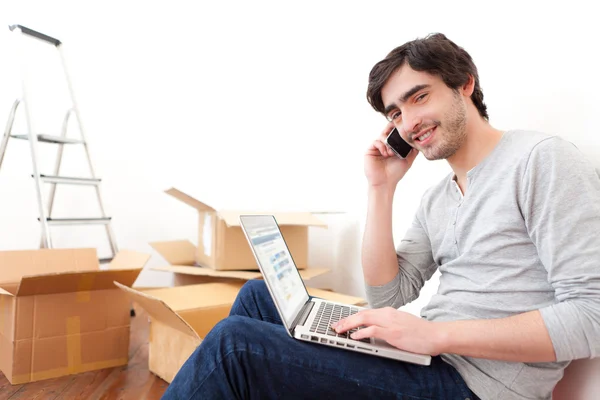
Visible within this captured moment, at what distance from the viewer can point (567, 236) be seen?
688 millimetres

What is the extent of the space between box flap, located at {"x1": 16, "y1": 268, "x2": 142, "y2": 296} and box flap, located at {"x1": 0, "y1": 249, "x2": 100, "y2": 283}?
8cm

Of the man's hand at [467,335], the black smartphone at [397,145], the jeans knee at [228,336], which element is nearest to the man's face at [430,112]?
the black smartphone at [397,145]

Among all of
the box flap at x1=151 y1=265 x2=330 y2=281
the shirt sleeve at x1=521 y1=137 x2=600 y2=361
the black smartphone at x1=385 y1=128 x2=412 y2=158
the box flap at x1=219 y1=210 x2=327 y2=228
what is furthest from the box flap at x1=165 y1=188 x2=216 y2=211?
the shirt sleeve at x1=521 y1=137 x2=600 y2=361

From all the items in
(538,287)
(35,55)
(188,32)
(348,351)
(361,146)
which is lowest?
(348,351)

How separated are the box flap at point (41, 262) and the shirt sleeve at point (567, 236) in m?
1.42

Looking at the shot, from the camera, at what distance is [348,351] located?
29.8 inches

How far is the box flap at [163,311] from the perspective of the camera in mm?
1214

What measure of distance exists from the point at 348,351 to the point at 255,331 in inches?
6.5

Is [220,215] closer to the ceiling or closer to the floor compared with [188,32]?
closer to the floor

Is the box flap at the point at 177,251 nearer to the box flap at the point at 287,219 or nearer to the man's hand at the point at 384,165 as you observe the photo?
the box flap at the point at 287,219

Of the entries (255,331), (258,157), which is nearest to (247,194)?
(258,157)

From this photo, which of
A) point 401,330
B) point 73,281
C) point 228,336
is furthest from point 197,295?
point 401,330

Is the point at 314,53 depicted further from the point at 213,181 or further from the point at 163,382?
the point at 163,382

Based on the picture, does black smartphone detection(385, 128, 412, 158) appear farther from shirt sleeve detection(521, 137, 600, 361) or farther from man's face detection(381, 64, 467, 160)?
shirt sleeve detection(521, 137, 600, 361)
